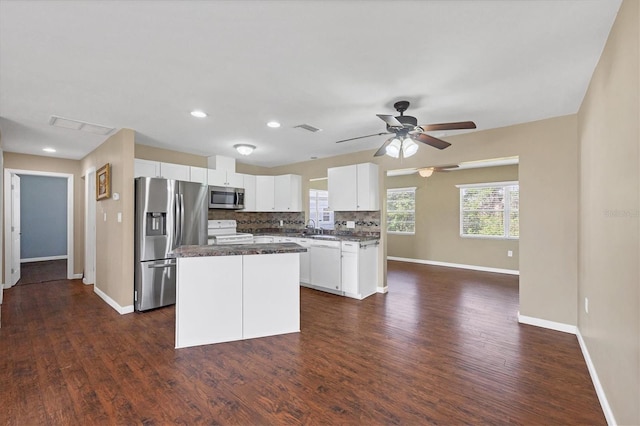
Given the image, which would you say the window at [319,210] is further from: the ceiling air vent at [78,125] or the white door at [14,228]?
the white door at [14,228]

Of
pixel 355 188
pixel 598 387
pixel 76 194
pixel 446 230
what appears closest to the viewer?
pixel 598 387

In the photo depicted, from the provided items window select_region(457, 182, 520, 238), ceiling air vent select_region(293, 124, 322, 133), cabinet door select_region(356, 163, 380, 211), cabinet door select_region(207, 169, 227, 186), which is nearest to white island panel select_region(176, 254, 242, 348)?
ceiling air vent select_region(293, 124, 322, 133)

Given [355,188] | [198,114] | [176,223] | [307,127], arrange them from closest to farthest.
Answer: [198,114] < [307,127] < [176,223] < [355,188]

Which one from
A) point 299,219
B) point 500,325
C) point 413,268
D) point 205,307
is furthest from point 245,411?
point 413,268

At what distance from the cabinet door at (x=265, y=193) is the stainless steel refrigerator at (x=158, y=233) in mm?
1864

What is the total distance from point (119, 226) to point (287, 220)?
3.33 metres

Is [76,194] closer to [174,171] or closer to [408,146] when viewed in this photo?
[174,171]

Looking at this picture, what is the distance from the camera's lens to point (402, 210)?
8.29 metres

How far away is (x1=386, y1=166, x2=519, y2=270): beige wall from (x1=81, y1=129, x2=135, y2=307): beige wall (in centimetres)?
645

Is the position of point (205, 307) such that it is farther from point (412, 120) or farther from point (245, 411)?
point (412, 120)

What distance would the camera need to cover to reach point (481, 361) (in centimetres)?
262

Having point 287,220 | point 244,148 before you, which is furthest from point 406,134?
point 287,220

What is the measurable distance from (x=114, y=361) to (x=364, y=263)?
3.30 m

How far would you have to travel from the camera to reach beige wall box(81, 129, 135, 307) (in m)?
3.91
